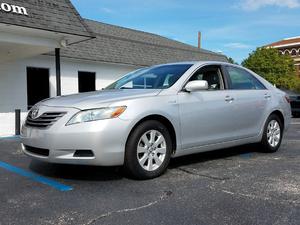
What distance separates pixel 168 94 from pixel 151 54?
15.4 m

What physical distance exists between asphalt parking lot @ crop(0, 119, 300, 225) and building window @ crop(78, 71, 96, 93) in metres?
10.8

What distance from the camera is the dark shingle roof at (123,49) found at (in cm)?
1648

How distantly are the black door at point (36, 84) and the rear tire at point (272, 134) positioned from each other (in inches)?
412

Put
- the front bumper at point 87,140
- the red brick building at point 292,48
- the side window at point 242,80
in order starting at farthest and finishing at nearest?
1. the red brick building at point 292,48
2. the side window at point 242,80
3. the front bumper at point 87,140

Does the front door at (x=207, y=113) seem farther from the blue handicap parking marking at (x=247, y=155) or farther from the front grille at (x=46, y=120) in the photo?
the front grille at (x=46, y=120)

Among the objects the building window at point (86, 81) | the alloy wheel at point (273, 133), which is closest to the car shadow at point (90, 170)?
the alloy wheel at point (273, 133)

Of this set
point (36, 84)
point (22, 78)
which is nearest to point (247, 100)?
point (22, 78)

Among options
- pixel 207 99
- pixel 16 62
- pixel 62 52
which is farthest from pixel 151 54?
pixel 207 99

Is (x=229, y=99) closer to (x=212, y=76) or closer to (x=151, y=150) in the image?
(x=212, y=76)

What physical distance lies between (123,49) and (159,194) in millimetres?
15207

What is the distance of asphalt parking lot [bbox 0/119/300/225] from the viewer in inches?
135

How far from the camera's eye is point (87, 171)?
17.1 feet

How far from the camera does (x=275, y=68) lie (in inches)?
2315

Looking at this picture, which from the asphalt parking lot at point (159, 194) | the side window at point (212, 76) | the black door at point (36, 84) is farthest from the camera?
the black door at point (36, 84)
